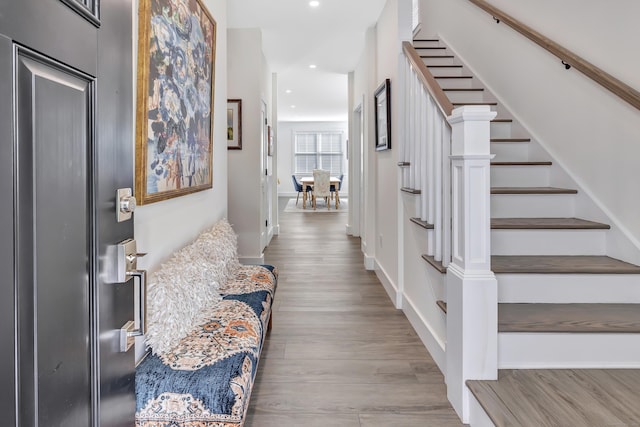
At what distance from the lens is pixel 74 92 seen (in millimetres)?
721

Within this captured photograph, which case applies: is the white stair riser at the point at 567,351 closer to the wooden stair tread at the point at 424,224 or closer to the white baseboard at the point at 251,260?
the wooden stair tread at the point at 424,224

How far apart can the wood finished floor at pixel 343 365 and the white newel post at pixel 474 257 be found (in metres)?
0.30

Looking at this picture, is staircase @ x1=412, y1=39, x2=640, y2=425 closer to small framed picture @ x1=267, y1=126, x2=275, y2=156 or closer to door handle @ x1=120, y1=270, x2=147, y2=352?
door handle @ x1=120, y1=270, x2=147, y2=352

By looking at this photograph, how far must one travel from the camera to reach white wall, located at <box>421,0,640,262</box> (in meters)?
2.08

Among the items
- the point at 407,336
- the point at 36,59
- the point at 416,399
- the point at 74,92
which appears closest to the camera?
the point at 36,59

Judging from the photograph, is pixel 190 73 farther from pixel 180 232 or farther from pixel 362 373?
pixel 362 373

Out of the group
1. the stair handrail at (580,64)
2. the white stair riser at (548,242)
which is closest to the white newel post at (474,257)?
the white stair riser at (548,242)

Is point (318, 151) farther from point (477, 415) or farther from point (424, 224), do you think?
point (477, 415)

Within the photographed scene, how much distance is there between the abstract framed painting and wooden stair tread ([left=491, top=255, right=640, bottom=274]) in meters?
1.59

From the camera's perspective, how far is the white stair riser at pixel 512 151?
3055 mm

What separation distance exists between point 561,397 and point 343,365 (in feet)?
3.56

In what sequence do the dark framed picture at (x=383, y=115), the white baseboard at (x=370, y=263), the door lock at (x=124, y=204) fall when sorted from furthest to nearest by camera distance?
1. the white baseboard at (x=370, y=263)
2. the dark framed picture at (x=383, y=115)
3. the door lock at (x=124, y=204)

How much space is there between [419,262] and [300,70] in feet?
15.0

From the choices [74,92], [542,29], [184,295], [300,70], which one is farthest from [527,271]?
[300,70]
